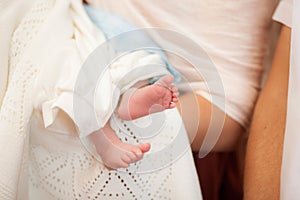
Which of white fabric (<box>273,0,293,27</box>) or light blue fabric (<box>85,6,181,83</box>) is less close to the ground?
white fabric (<box>273,0,293,27</box>)

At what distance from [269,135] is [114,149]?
308mm

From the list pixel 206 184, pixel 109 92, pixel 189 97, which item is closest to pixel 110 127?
pixel 109 92

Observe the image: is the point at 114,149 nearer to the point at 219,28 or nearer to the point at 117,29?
the point at 117,29

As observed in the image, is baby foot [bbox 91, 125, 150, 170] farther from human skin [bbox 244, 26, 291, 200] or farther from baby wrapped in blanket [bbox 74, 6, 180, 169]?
human skin [bbox 244, 26, 291, 200]

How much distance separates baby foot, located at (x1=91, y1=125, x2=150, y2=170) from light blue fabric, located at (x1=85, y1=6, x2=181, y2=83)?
18 cm

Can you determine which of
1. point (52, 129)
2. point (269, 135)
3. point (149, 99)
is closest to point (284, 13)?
point (269, 135)

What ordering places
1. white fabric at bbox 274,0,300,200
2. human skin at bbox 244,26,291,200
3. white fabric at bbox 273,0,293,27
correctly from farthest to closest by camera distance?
white fabric at bbox 273,0,293,27 → human skin at bbox 244,26,291,200 → white fabric at bbox 274,0,300,200

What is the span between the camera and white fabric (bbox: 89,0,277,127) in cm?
96

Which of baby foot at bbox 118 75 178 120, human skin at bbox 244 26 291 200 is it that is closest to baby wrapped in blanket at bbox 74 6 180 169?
baby foot at bbox 118 75 178 120

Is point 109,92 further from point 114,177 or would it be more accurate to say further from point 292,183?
point 292,183

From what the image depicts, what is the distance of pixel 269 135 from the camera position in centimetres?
88

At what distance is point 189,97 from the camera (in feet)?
3.02

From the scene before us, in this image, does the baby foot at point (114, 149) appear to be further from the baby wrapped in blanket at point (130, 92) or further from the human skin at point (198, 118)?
the human skin at point (198, 118)

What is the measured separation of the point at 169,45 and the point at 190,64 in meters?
0.06
